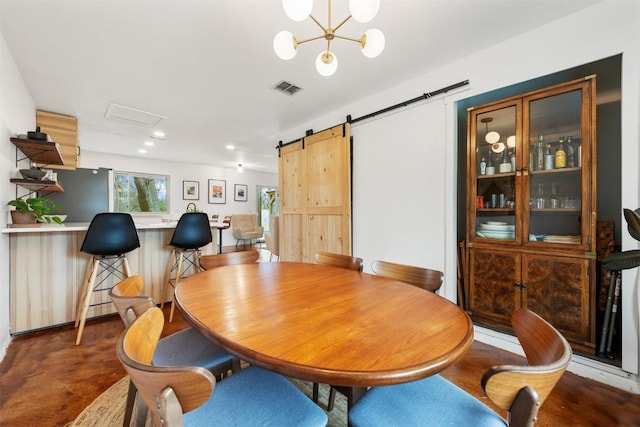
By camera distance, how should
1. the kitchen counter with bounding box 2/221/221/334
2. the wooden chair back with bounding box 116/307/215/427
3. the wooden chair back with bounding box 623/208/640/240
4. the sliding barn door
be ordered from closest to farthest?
1. the wooden chair back with bounding box 116/307/215/427
2. the wooden chair back with bounding box 623/208/640/240
3. the kitchen counter with bounding box 2/221/221/334
4. the sliding barn door

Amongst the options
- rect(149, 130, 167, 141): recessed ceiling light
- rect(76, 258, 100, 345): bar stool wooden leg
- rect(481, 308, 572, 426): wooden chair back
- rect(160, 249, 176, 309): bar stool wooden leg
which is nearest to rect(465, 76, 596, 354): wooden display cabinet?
rect(481, 308, 572, 426): wooden chair back

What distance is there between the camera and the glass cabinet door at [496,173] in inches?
84.4

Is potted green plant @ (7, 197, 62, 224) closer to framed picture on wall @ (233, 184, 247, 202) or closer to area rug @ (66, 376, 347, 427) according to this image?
area rug @ (66, 376, 347, 427)

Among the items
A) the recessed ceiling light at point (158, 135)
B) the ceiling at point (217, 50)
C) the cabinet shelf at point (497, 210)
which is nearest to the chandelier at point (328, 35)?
the ceiling at point (217, 50)

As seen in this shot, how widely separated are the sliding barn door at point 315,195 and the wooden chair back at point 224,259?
4.37 ft

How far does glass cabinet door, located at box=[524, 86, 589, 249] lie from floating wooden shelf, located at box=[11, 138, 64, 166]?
13.8ft

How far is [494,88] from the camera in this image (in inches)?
88.0

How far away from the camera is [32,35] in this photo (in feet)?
6.76

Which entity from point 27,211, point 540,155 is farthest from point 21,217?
point 540,155

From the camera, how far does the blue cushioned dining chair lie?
3.47 feet

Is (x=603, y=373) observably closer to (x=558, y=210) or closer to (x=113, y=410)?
(x=558, y=210)

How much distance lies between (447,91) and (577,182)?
128cm

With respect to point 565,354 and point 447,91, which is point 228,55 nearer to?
point 447,91

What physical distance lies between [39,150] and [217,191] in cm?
535
